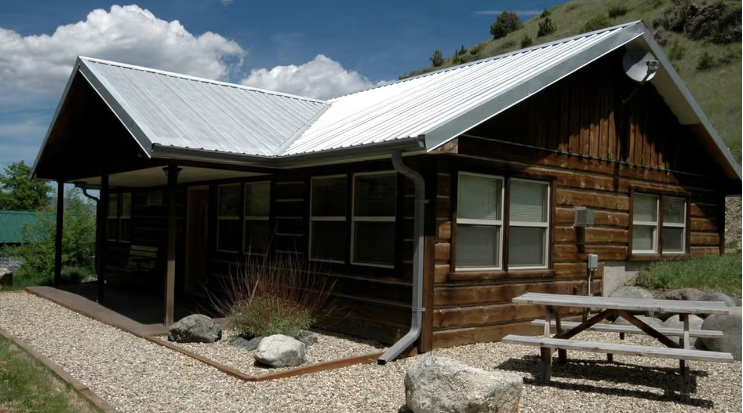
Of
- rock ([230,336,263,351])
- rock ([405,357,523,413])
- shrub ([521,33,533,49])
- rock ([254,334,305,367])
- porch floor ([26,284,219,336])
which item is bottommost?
porch floor ([26,284,219,336])

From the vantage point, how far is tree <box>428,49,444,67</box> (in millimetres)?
54562

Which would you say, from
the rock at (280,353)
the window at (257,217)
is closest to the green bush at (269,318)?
the rock at (280,353)

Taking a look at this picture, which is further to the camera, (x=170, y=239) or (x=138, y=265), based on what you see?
(x=138, y=265)

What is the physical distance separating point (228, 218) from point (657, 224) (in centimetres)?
799

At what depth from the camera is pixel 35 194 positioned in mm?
42562

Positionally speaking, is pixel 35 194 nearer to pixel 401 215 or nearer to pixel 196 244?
pixel 196 244

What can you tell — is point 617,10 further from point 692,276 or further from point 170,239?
point 170,239

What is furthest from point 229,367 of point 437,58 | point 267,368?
point 437,58

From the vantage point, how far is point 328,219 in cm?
945

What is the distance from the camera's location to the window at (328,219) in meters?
9.27

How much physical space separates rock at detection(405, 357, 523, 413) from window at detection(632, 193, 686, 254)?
707 cm

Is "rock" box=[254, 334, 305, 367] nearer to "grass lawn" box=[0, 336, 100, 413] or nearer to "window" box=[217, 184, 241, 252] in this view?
"grass lawn" box=[0, 336, 100, 413]

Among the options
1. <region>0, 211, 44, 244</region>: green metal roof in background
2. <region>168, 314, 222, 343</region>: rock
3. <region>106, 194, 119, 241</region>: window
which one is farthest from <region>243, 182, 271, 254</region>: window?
<region>0, 211, 44, 244</region>: green metal roof in background

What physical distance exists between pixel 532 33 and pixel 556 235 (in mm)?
46678
